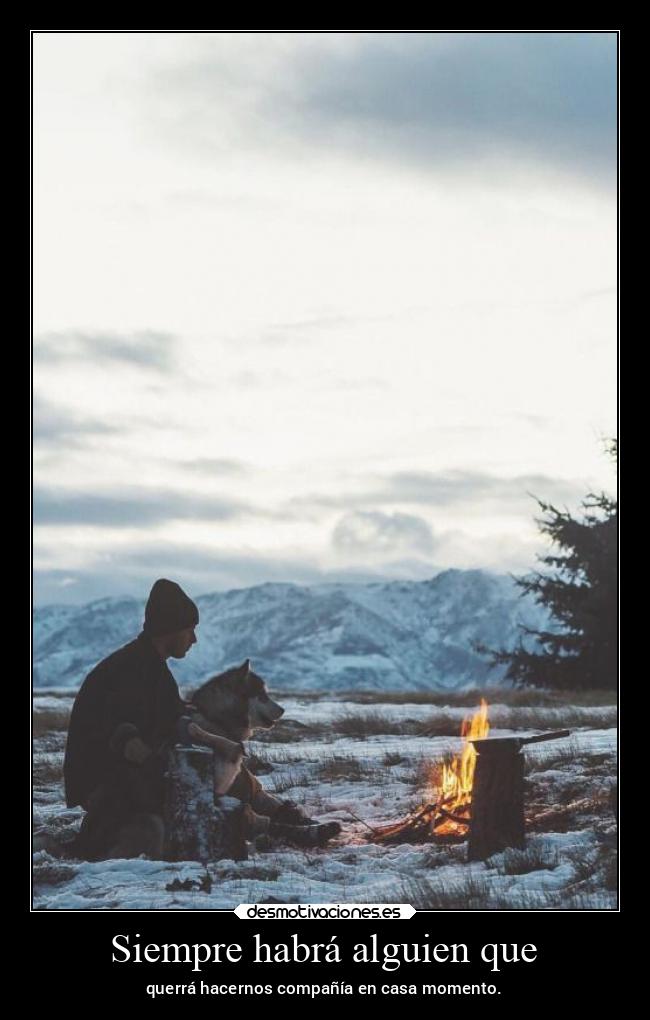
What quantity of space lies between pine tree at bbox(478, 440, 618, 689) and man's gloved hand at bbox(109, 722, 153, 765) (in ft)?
96.3

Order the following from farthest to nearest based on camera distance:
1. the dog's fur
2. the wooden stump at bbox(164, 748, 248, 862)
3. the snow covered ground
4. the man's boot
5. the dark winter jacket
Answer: the man's boot, the dog's fur, the dark winter jacket, the wooden stump at bbox(164, 748, 248, 862), the snow covered ground

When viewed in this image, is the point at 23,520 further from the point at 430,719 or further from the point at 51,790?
the point at 430,719

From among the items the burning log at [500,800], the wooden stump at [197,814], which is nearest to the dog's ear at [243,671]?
the wooden stump at [197,814]

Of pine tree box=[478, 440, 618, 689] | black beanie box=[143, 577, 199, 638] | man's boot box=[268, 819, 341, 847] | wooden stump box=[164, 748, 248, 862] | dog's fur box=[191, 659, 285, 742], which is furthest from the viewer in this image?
pine tree box=[478, 440, 618, 689]

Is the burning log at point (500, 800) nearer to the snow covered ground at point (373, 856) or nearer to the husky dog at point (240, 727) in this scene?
the snow covered ground at point (373, 856)

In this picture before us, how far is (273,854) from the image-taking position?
13430 millimetres

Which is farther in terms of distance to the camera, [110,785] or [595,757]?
[595,757]

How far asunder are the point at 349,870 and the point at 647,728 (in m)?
3.32

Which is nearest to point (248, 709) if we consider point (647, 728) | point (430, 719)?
point (647, 728)

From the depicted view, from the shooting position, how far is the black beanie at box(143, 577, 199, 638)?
12859mm

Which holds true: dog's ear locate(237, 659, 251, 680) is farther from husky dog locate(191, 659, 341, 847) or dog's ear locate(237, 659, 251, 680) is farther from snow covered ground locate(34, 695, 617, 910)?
snow covered ground locate(34, 695, 617, 910)

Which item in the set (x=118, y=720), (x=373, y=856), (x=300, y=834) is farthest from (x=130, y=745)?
(x=373, y=856)

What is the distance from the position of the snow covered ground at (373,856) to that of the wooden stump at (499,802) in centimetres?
21

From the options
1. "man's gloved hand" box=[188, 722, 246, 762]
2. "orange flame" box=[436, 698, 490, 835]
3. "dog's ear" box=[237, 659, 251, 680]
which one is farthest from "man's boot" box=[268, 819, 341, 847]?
"dog's ear" box=[237, 659, 251, 680]
